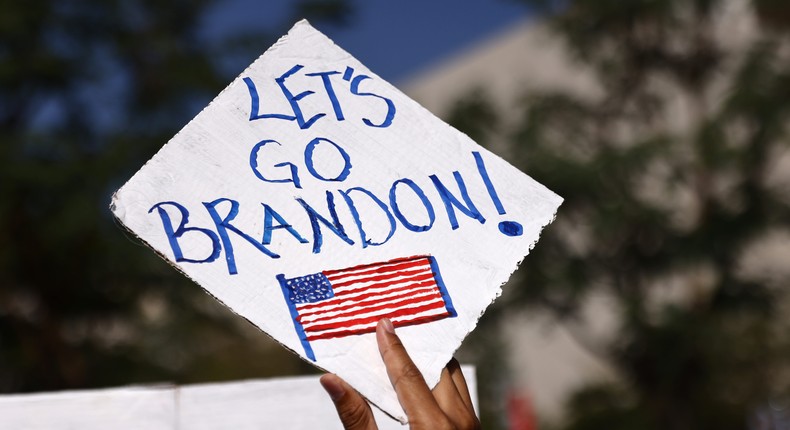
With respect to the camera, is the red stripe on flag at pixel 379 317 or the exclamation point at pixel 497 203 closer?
the red stripe on flag at pixel 379 317

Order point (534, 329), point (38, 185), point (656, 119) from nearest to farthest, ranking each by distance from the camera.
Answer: point (38, 185) < point (656, 119) < point (534, 329)

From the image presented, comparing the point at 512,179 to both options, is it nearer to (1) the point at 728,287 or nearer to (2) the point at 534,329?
(1) the point at 728,287

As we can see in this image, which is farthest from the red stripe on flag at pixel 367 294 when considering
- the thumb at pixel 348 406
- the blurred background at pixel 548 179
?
the blurred background at pixel 548 179

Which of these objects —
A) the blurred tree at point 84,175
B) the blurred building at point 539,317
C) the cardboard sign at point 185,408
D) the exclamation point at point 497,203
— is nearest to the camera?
the exclamation point at point 497,203

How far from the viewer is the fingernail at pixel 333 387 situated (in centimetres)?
173

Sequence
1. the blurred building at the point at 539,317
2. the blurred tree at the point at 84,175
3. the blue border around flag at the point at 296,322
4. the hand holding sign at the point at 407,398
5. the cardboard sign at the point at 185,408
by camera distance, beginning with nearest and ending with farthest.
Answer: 1. the hand holding sign at the point at 407,398
2. the blue border around flag at the point at 296,322
3. the cardboard sign at the point at 185,408
4. the blurred tree at the point at 84,175
5. the blurred building at the point at 539,317

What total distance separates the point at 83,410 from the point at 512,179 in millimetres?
1218

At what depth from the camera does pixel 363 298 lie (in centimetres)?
187

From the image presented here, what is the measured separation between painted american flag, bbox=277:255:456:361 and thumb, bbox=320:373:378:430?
90 millimetres

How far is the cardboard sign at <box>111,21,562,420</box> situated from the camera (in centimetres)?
182

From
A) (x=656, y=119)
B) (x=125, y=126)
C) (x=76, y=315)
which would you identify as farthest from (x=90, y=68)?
(x=656, y=119)

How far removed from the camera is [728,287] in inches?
375

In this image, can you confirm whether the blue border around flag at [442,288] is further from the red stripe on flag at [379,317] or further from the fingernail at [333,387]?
the fingernail at [333,387]

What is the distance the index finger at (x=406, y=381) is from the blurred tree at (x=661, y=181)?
24.3 ft
